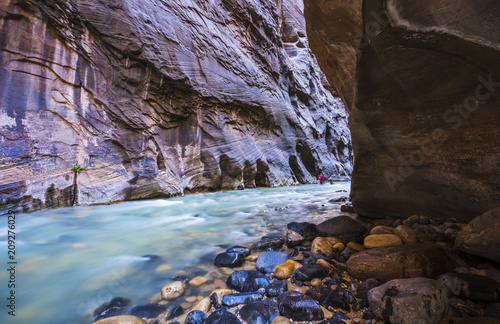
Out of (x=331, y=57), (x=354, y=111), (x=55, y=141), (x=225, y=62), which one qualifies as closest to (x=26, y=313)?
(x=354, y=111)

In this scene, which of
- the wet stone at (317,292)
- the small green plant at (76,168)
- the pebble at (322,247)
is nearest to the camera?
the wet stone at (317,292)

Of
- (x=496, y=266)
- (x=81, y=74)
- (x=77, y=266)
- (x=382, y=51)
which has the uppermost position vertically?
(x=81, y=74)

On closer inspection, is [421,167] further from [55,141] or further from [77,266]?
[55,141]

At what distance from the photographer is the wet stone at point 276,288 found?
5.15ft

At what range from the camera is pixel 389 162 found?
322 cm

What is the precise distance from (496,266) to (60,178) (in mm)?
8398

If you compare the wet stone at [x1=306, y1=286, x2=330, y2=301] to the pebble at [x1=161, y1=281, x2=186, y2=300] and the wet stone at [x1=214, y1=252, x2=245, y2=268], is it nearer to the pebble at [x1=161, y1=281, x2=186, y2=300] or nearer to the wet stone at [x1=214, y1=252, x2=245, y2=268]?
the wet stone at [x1=214, y1=252, x2=245, y2=268]

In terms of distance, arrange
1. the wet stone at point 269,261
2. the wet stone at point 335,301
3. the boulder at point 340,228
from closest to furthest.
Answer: the wet stone at point 335,301 < the wet stone at point 269,261 < the boulder at point 340,228

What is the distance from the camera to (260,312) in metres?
1.34

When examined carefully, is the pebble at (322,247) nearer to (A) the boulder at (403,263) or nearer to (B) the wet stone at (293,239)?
(B) the wet stone at (293,239)

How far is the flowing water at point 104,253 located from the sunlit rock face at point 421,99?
1615mm

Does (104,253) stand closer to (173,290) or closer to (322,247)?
(173,290)

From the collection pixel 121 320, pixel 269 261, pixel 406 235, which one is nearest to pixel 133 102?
pixel 269 261

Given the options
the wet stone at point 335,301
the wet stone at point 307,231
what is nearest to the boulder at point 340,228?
the wet stone at point 307,231
